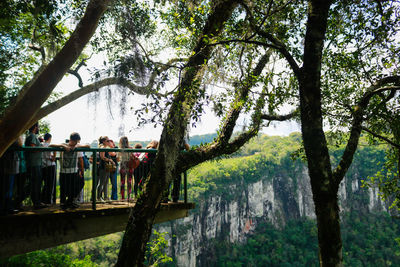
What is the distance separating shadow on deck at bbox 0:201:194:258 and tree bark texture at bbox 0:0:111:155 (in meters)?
Answer: 1.06

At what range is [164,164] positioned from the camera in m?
3.68

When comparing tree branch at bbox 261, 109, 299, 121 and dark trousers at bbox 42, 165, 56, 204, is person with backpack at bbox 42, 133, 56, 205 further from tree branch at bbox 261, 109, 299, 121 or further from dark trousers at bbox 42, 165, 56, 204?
tree branch at bbox 261, 109, 299, 121

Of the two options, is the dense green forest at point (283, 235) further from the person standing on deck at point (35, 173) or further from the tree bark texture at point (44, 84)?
the tree bark texture at point (44, 84)

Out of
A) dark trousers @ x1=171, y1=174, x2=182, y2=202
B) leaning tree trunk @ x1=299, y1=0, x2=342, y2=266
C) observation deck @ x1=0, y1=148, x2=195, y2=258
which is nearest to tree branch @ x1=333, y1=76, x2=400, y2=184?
leaning tree trunk @ x1=299, y1=0, x2=342, y2=266

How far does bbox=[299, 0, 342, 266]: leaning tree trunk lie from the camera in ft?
9.30

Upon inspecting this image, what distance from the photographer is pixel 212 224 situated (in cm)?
5525

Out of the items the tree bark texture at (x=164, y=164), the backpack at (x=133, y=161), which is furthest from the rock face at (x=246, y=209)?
the tree bark texture at (x=164, y=164)

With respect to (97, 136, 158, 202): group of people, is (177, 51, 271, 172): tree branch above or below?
above

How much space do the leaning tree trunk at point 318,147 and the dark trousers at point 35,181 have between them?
369cm

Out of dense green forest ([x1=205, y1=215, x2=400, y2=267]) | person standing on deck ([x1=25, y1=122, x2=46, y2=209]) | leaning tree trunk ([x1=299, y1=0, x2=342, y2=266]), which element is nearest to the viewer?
leaning tree trunk ([x1=299, y1=0, x2=342, y2=266])

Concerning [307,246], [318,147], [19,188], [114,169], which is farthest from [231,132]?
[307,246]

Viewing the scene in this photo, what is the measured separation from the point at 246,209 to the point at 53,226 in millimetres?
62919

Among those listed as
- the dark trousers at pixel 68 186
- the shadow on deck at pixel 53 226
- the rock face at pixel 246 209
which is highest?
the dark trousers at pixel 68 186

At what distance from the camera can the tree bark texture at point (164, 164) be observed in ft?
11.1
